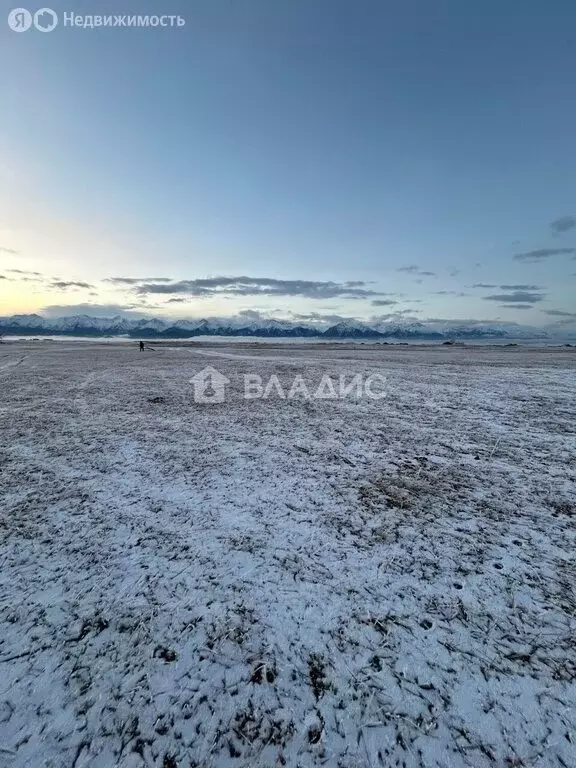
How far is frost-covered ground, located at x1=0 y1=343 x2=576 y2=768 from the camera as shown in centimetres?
257

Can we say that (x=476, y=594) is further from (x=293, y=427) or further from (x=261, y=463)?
(x=293, y=427)

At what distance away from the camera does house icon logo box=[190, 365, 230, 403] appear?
1450 centimetres

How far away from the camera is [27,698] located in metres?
2.79

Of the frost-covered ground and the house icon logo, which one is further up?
the frost-covered ground

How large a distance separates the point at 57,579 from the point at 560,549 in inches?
250

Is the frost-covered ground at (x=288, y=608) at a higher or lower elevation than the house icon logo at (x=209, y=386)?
higher

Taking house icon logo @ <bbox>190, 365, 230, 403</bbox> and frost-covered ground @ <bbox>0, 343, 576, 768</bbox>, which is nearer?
frost-covered ground @ <bbox>0, 343, 576, 768</bbox>

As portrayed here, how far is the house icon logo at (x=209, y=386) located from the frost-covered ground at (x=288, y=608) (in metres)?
6.57

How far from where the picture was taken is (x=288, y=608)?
368 centimetres

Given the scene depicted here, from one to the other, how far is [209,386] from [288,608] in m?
14.8

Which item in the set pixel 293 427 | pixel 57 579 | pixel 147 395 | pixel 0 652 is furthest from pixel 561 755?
pixel 147 395

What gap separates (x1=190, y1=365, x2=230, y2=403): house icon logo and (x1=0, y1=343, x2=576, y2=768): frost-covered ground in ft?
21.5

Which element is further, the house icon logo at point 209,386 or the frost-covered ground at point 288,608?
the house icon logo at point 209,386

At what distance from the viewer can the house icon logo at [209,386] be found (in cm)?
1450
